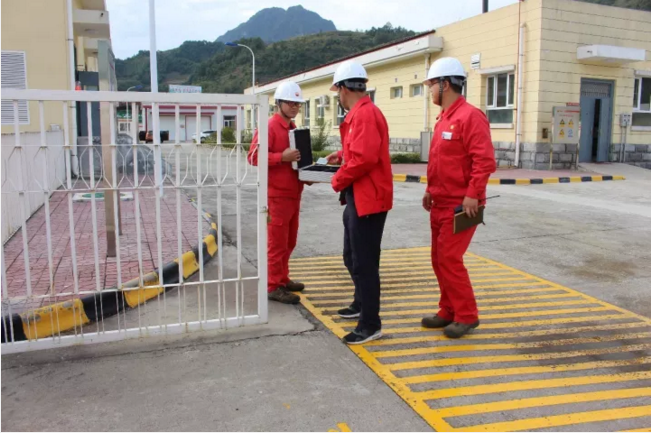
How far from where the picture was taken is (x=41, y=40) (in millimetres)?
14156

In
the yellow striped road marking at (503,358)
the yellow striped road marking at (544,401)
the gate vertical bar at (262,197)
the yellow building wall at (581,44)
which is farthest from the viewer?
the yellow building wall at (581,44)

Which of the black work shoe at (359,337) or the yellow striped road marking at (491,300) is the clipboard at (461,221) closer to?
the black work shoe at (359,337)

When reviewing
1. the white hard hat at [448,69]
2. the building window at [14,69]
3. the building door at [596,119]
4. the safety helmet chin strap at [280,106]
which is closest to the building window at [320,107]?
the building door at [596,119]

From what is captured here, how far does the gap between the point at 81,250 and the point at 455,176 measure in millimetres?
4551

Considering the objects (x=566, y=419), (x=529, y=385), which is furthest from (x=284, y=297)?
(x=566, y=419)

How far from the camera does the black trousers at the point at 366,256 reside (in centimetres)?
407

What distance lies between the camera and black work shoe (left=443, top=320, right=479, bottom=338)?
422 cm

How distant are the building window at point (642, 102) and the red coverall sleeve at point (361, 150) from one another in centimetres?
1823

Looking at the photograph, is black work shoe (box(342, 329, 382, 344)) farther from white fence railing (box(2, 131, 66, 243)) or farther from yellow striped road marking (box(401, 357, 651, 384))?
white fence railing (box(2, 131, 66, 243))

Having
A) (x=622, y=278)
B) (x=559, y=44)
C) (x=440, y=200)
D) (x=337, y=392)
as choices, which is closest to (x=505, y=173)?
(x=559, y=44)

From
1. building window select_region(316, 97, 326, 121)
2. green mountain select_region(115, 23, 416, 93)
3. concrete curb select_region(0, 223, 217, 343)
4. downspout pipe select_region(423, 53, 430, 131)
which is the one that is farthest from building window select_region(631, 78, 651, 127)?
green mountain select_region(115, 23, 416, 93)

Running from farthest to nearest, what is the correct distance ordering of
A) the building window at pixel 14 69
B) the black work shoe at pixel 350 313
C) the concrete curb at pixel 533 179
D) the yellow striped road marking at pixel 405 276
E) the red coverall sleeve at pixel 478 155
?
the concrete curb at pixel 533 179 < the building window at pixel 14 69 < the yellow striped road marking at pixel 405 276 < the black work shoe at pixel 350 313 < the red coverall sleeve at pixel 478 155

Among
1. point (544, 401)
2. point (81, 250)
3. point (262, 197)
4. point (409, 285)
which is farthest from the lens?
point (81, 250)

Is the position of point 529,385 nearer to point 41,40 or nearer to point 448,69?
point 448,69
